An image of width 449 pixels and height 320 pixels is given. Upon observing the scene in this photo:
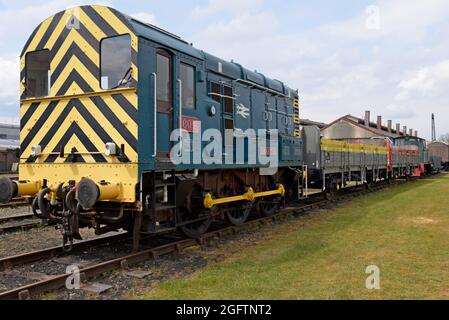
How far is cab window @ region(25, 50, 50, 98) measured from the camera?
7.41m

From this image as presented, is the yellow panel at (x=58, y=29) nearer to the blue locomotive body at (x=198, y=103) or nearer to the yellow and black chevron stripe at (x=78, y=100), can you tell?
the yellow and black chevron stripe at (x=78, y=100)

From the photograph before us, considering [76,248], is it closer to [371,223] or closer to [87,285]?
[87,285]

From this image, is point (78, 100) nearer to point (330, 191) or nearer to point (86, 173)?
point (86, 173)

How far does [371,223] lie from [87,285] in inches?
289

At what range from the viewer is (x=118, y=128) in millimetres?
6539

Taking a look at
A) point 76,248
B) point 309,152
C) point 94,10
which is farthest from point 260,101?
point 76,248

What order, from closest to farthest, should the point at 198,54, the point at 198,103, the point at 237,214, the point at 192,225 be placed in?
the point at 198,103
the point at 198,54
the point at 192,225
the point at 237,214

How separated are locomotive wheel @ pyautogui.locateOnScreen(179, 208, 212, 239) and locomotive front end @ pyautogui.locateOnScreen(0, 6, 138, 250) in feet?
5.92

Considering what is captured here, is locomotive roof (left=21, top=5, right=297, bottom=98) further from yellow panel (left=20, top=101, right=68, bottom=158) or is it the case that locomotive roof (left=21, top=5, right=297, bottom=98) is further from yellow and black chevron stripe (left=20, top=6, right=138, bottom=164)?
yellow panel (left=20, top=101, right=68, bottom=158)

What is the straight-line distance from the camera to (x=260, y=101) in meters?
11.1

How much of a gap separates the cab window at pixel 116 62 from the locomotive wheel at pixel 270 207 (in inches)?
229

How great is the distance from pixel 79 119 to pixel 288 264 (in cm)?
430

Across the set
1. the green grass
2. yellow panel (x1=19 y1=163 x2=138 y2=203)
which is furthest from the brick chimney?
yellow panel (x1=19 y1=163 x2=138 y2=203)

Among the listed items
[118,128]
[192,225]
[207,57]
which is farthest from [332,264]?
[207,57]
